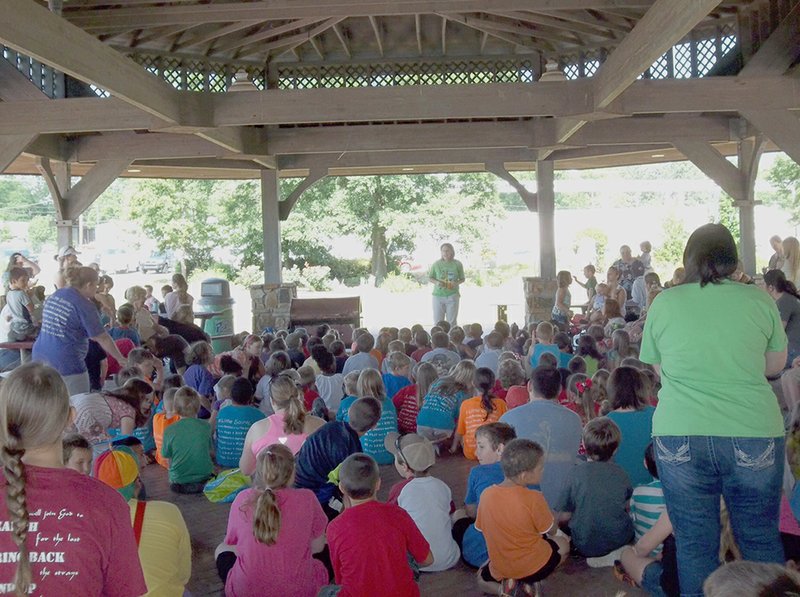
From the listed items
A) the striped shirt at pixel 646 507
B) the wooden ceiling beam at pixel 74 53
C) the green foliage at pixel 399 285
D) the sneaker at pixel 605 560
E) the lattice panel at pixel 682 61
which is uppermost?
the lattice panel at pixel 682 61

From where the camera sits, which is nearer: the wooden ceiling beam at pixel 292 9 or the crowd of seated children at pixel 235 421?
the crowd of seated children at pixel 235 421

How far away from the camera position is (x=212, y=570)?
4.22 m

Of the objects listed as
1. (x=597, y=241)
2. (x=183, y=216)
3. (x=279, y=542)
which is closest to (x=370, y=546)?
(x=279, y=542)

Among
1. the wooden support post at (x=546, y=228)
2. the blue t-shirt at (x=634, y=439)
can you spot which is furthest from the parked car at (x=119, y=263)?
the blue t-shirt at (x=634, y=439)

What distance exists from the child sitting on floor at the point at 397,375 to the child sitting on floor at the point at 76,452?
3387 mm

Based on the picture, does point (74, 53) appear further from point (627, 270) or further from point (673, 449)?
point (627, 270)

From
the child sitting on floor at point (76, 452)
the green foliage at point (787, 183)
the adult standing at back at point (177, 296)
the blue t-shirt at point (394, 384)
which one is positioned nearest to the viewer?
the child sitting on floor at point (76, 452)

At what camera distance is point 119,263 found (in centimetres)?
3772

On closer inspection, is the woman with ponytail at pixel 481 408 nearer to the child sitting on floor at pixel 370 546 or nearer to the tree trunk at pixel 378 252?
the child sitting on floor at pixel 370 546

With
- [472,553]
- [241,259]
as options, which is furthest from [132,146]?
[241,259]

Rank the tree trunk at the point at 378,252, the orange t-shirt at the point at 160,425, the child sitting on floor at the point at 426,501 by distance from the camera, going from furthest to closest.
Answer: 1. the tree trunk at the point at 378,252
2. the orange t-shirt at the point at 160,425
3. the child sitting on floor at the point at 426,501

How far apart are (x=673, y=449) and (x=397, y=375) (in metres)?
4.21

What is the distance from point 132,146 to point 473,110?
16.7 feet

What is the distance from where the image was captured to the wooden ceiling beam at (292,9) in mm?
6320
